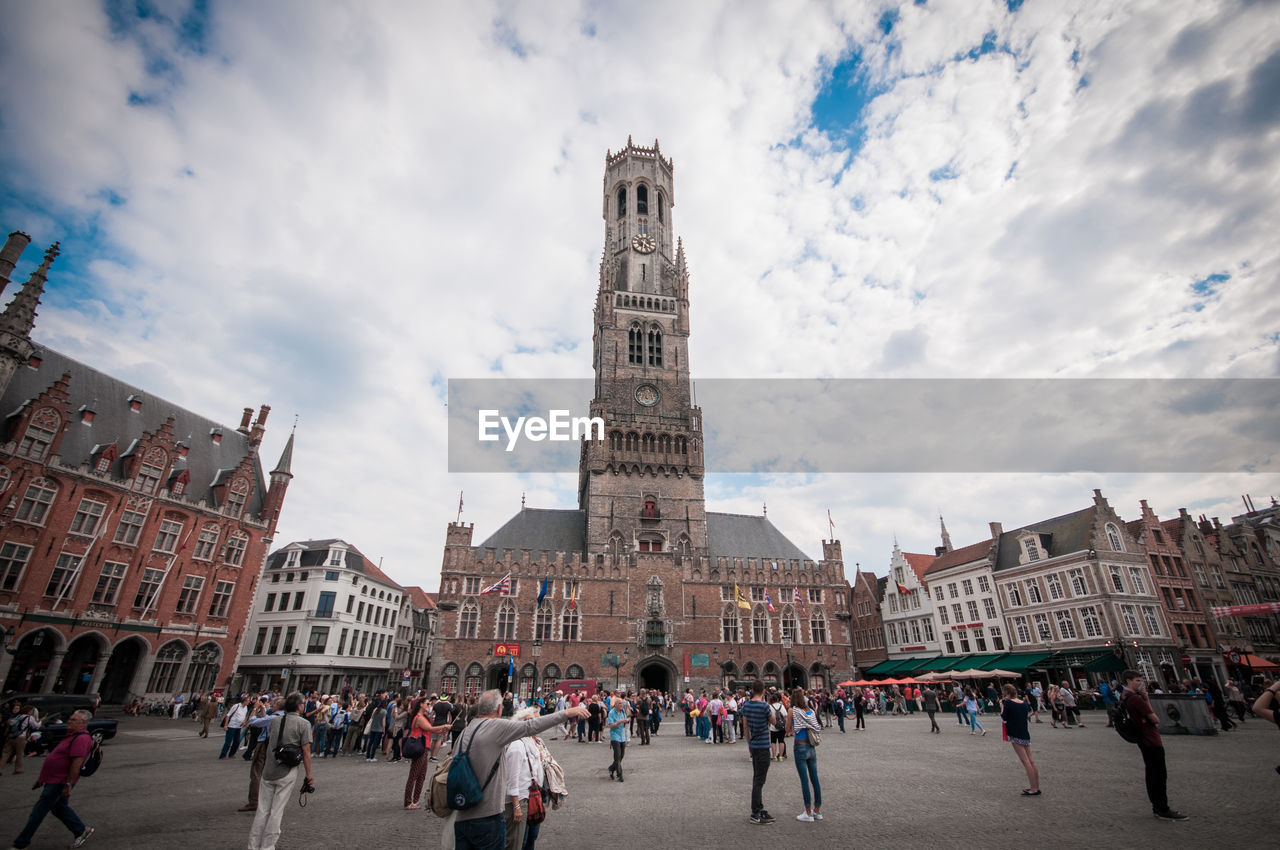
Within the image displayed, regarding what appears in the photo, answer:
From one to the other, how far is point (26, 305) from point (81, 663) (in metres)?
18.0

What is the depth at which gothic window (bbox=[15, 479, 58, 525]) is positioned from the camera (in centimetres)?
2780

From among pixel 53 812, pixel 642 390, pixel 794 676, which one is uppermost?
pixel 642 390

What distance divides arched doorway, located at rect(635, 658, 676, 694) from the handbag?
1376 inches

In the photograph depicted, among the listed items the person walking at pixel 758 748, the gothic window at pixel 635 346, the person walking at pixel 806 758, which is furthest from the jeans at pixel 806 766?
the gothic window at pixel 635 346

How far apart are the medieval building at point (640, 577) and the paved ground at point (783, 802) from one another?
22.3 m

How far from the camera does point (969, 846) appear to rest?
21.6 ft

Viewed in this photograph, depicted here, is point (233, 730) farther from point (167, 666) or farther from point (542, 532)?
point (542, 532)

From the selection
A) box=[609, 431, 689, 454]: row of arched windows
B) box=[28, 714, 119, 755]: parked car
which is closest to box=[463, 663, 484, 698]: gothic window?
box=[609, 431, 689, 454]: row of arched windows

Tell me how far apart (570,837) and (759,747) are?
9.08 feet

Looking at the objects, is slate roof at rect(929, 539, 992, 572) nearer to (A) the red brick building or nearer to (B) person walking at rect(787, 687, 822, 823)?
(B) person walking at rect(787, 687, 822, 823)

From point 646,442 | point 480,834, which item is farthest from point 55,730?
point 646,442

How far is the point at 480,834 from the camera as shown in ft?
13.9

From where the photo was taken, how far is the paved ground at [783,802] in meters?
7.18

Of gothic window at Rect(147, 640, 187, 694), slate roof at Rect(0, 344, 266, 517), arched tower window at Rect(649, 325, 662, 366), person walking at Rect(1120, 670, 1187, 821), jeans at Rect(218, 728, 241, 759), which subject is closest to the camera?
person walking at Rect(1120, 670, 1187, 821)
